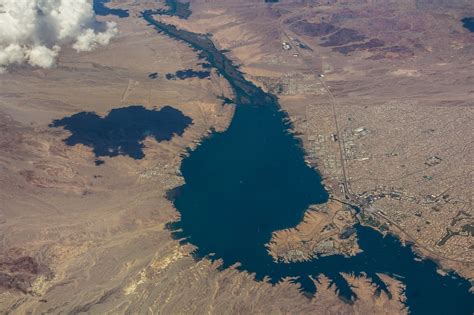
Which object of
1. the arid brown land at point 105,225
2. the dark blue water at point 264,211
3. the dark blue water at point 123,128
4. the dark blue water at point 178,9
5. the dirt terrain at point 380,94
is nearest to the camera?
the arid brown land at point 105,225

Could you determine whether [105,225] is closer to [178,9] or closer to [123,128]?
[123,128]

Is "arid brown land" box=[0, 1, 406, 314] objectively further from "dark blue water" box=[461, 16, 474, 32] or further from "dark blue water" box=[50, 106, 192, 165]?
"dark blue water" box=[461, 16, 474, 32]

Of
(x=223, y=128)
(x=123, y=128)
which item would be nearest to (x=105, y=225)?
(x=123, y=128)

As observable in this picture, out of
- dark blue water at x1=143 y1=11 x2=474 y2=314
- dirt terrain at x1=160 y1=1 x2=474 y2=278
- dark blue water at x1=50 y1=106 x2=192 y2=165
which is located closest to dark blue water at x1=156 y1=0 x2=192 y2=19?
dirt terrain at x1=160 y1=1 x2=474 y2=278

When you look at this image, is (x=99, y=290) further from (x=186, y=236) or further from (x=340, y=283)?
(x=340, y=283)

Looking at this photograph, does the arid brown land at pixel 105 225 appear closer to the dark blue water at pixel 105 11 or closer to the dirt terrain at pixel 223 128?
the dirt terrain at pixel 223 128

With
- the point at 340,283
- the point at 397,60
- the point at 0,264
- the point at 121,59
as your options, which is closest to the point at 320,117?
the point at 397,60

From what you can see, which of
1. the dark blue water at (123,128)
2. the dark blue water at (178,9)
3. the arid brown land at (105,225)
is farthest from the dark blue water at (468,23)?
the dark blue water at (123,128)
